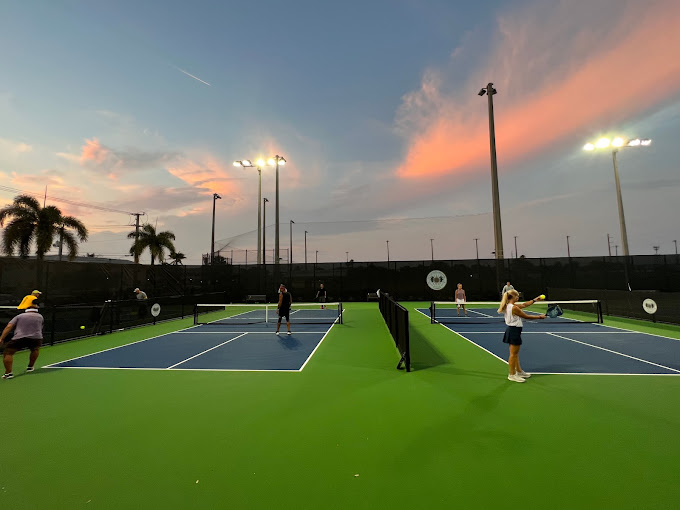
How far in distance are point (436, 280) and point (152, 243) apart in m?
35.8

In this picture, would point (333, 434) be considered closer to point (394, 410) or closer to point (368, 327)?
point (394, 410)

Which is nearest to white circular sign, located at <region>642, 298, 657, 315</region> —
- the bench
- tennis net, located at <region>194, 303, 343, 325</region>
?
tennis net, located at <region>194, 303, 343, 325</region>

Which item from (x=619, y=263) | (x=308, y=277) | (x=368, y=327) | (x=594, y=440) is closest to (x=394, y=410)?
(x=594, y=440)

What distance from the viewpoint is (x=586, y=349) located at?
910 cm

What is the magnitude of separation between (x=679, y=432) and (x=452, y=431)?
2.97m

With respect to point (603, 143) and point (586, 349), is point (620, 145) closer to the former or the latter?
point (603, 143)

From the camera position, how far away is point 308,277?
30.4m

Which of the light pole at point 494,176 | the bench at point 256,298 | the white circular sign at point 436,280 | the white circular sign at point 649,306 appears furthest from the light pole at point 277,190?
the white circular sign at point 649,306

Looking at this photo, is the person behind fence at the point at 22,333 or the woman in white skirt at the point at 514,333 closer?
the woman in white skirt at the point at 514,333

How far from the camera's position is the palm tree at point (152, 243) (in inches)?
1642

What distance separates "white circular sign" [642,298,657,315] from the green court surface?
9.83 meters

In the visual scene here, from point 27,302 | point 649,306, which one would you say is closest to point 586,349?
point 649,306

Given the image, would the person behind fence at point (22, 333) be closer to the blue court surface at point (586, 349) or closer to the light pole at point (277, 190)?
the blue court surface at point (586, 349)

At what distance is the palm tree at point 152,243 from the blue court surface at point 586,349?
40.3 meters
